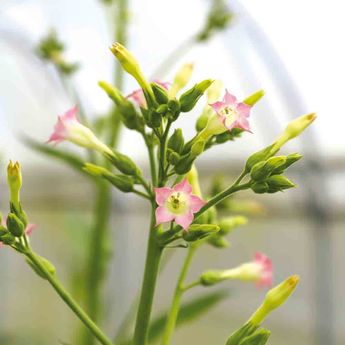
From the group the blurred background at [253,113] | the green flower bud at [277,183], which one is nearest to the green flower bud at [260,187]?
the green flower bud at [277,183]

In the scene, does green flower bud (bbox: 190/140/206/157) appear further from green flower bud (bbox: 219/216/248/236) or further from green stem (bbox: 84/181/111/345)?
green stem (bbox: 84/181/111/345)

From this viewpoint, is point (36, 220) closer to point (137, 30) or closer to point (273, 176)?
point (137, 30)

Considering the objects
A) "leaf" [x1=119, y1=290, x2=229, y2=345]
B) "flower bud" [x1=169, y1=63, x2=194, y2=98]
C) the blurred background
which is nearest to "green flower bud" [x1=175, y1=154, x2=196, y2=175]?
"flower bud" [x1=169, y1=63, x2=194, y2=98]

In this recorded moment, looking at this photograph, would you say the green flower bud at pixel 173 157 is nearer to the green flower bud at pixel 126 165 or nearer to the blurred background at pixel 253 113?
the green flower bud at pixel 126 165

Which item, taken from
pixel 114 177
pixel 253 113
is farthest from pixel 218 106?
pixel 253 113

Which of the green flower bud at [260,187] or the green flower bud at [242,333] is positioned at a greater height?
the green flower bud at [260,187]
